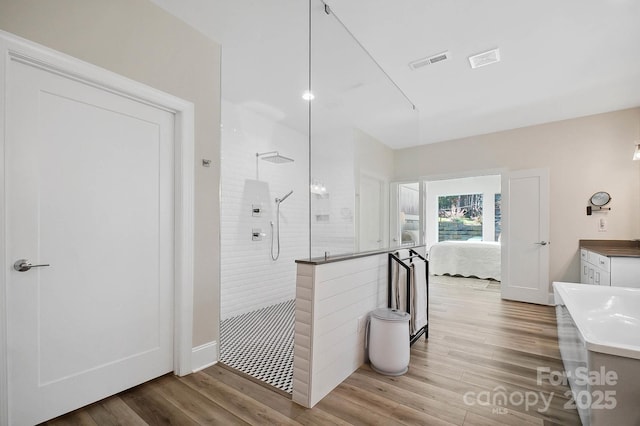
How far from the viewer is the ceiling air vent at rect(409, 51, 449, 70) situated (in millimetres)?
2773

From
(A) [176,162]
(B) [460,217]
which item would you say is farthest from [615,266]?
(B) [460,217]

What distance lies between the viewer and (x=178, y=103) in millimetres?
A: 2219

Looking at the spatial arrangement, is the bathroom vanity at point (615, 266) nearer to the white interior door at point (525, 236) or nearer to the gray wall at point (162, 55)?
the white interior door at point (525, 236)

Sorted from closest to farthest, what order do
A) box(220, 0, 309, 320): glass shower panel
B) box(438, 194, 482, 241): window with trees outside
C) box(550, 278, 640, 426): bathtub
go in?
box(550, 278, 640, 426): bathtub < box(220, 0, 309, 320): glass shower panel < box(438, 194, 482, 241): window with trees outside

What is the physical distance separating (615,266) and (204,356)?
4090 millimetres

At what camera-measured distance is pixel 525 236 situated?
451cm

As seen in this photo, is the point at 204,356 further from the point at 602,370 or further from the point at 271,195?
the point at 602,370

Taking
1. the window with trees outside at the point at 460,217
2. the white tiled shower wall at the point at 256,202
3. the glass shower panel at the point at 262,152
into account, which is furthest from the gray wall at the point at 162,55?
the window with trees outside at the point at 460,217

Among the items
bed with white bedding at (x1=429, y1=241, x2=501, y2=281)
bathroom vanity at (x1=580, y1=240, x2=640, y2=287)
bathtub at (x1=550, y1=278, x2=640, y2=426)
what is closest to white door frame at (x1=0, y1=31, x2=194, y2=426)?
bathtub at (x1=550, y1=278, x2=640, y2=426)

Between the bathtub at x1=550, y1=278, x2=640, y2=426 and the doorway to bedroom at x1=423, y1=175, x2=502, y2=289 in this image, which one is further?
the doorway to bedroom at x1=423, y1=175, x2=502, y2=289

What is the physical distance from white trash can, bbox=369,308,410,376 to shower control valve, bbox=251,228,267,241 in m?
2.12

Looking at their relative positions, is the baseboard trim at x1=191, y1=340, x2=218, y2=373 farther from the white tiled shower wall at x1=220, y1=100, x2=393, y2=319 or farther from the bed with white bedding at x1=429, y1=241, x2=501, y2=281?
the bed with white bedding at x1=429, y1=241, x2=501, y2=281

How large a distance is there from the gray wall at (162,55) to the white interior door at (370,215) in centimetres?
129

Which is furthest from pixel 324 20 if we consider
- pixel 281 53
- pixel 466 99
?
pixel 466 99
